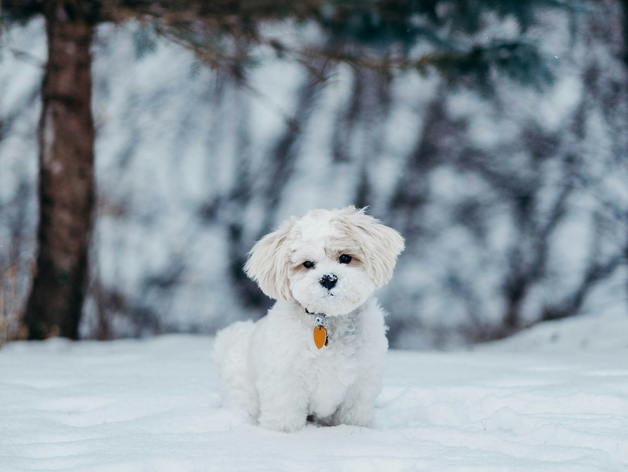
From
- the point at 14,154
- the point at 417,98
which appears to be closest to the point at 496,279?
the point at 417,98

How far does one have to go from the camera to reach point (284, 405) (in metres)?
2.45

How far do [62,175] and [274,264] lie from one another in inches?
151

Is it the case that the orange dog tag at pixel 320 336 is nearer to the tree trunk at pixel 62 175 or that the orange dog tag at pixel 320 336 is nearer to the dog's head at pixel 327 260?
the dog's head at pixel 327 260

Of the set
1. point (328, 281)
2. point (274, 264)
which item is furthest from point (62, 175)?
point (328, 281)

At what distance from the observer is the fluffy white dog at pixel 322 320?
95.0 inches

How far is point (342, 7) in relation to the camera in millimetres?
5297

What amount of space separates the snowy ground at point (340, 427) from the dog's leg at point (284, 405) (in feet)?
0.21

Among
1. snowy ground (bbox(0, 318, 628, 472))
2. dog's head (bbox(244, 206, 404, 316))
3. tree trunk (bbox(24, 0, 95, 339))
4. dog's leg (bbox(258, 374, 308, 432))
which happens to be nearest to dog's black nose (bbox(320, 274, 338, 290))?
dog's head (bbox(244, 206, 404, 316))

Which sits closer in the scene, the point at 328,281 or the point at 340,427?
the point at 328,281

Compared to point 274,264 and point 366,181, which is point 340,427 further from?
point 366,181

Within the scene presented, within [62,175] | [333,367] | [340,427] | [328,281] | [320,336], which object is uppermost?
[62,175]

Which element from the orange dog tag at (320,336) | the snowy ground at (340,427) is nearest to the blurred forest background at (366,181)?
the snowy ground at (340,427)

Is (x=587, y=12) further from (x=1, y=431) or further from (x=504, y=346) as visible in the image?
(x=1, y=431)

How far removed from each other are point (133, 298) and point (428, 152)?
4.37 metres
